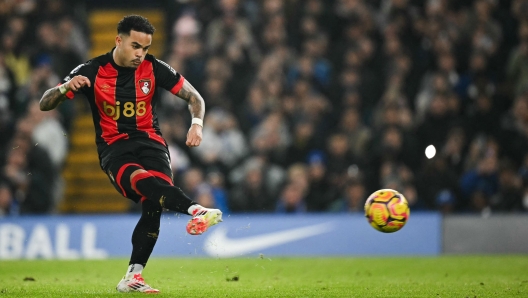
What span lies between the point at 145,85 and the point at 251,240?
6458mm

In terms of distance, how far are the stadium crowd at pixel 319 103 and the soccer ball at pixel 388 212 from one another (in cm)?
568

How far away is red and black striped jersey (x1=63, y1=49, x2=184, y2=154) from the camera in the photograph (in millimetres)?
7137

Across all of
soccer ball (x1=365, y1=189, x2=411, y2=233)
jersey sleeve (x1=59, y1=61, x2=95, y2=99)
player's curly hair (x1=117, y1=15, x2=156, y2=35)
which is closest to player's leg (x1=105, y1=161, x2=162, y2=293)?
jersey sleeve (x1=59, y1=61, x2=95, y2=99)

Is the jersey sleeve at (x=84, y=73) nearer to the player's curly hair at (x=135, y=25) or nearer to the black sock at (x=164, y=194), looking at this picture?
the player's curly hair at (x=135, y=25)

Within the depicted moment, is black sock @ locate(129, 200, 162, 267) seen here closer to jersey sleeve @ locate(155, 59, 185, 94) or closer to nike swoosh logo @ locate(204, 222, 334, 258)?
jersey sleeve @ locate(155, 59, 185, 94)

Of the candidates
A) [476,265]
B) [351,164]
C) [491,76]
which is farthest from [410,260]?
[491,76]

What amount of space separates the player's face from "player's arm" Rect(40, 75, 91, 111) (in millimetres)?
455

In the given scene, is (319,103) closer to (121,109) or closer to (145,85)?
(145,85)

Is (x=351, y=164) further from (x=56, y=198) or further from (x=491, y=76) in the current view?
(x=56, y=198)

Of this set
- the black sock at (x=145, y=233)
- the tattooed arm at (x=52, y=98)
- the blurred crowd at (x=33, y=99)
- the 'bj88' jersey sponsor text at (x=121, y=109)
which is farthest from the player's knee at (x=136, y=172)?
the blurred crowd at (x=33, y=99)

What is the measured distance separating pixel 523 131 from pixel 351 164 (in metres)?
2.95

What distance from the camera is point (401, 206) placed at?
7988mm

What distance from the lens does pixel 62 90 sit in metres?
6.85

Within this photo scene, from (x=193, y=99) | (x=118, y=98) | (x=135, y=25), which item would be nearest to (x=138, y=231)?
(x=118, y=98)
